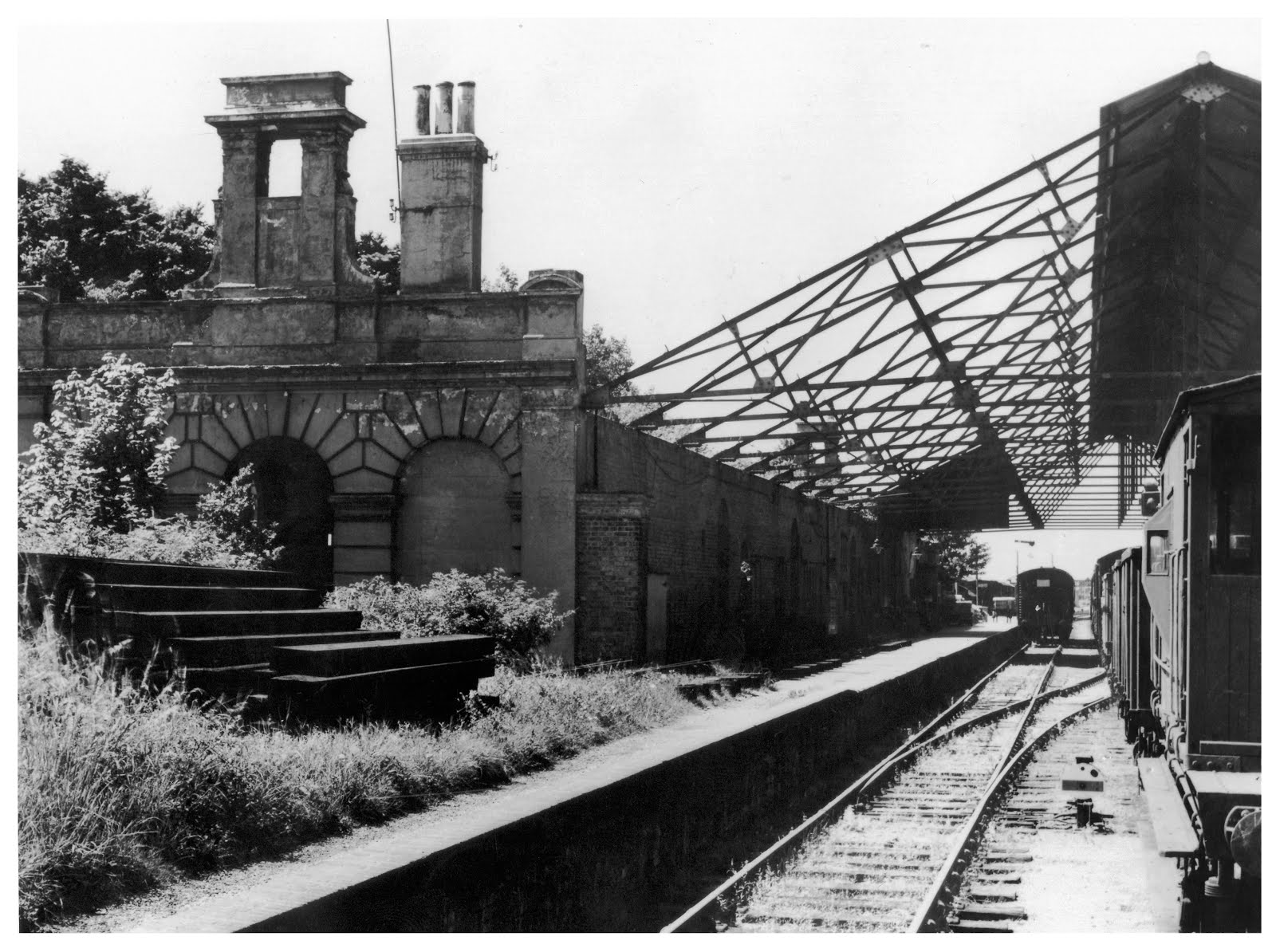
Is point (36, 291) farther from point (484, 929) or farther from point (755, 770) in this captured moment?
point (484, 929)

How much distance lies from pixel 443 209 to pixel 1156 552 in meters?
11.8

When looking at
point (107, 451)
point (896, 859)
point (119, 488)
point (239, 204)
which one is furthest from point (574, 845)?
point (239, 204)

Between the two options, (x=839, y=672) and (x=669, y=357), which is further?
(x=839, y=672)

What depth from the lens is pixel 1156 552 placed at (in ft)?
34.4

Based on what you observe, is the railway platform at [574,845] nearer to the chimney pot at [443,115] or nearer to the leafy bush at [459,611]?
the leafy bush at [459,611]

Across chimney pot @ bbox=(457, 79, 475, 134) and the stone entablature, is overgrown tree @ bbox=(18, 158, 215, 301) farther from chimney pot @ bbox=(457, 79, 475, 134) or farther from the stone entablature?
chimney pot @ bbox=(457, 79, 475, 134)

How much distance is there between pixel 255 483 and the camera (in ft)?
62.5

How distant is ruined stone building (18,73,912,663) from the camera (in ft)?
60.4

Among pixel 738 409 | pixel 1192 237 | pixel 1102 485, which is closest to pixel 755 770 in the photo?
pixel 738 409

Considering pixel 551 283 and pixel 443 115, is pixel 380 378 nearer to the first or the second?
pixel 551 283

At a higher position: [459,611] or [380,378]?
[380,378]

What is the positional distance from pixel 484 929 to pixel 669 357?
41.5 feet

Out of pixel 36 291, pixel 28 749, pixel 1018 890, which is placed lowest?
pixel 1018 890

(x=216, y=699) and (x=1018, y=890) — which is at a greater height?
(x=216, y=699)
